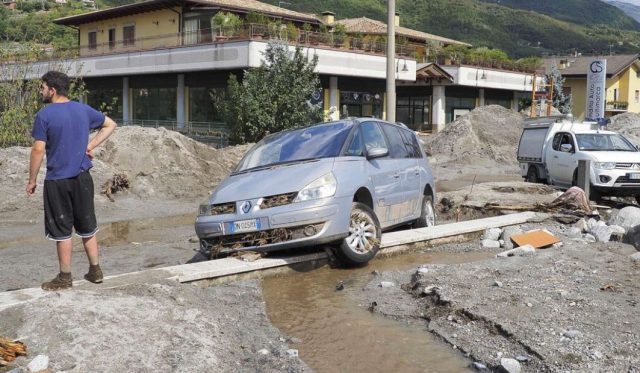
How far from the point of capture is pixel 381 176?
28.8ft

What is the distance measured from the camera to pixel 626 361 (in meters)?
4.72

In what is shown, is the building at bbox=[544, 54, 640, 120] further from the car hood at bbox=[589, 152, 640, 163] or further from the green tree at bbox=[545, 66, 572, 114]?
the car hood at bbox=[589, 152, 640, 163]

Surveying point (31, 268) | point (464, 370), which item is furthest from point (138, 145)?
point (464, 370)

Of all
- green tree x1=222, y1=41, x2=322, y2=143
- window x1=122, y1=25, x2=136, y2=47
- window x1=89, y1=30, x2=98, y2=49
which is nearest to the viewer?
green tree x1=222, y1=41, x2=322, y2=143

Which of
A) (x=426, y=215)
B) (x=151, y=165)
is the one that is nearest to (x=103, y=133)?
(x=426, y=215)

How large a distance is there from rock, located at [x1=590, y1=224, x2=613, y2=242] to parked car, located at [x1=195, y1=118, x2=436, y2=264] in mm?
3186

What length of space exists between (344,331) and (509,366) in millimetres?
1588

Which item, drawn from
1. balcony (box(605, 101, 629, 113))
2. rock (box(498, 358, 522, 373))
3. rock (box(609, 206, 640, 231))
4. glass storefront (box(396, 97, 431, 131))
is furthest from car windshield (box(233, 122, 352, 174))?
balcony (box(605, 101, 629, 113))

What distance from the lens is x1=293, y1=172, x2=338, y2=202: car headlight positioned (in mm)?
7520

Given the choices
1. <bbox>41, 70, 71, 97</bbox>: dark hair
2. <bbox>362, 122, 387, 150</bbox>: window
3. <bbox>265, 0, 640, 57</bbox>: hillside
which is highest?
<bbox>265, 0, 640, 57</bbox>: hillside

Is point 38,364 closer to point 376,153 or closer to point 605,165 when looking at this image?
point 376,153

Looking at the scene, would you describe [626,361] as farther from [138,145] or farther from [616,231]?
[138,145]

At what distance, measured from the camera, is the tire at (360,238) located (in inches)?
311

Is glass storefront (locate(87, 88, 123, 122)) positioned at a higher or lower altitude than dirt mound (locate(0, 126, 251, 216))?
higher
